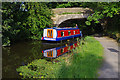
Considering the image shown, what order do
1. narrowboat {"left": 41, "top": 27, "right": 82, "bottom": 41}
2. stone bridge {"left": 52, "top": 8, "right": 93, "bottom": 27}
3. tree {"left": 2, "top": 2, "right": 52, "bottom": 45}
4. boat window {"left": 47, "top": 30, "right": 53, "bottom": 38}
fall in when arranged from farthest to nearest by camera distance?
stone bridge {"left": 52, "top": 8, "right": 93, "bottom": 27} < tree {"left": 2, "top": 2, "right": 52, "bottom": 45} < boat window {"left": 47, "top": 30, "right": 53, "bottom": 38} < narrowboat {"left": 41, "top": 27, "right": 82, "bottom": 41}

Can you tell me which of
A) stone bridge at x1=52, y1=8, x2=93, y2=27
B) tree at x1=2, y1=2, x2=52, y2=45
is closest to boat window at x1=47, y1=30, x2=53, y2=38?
tree at x1=2, y1=2, x2=52, y2=45

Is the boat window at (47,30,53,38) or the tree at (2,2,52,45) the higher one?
the tree at (2,2,52,45)

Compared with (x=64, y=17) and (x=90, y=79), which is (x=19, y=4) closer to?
(x=64, y=17)

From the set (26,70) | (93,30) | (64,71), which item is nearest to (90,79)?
(64,71)

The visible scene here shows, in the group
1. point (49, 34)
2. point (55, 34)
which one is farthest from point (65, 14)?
point (55, 34)

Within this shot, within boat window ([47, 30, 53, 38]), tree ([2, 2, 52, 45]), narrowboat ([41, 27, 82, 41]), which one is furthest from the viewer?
tree ([2, 2, 52, 45])

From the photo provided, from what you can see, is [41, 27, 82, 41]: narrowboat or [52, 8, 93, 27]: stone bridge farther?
[52, 8, 93, 27]: stone bridge

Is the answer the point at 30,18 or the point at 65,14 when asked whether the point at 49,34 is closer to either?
the point at 30,18

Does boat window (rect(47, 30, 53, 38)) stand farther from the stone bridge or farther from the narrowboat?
the stone bridge

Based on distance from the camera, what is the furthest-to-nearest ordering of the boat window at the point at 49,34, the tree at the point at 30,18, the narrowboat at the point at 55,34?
the tree at the point at 30,18 < the boat window at the point at 49,34 < the narrowboat at the point at 55,34

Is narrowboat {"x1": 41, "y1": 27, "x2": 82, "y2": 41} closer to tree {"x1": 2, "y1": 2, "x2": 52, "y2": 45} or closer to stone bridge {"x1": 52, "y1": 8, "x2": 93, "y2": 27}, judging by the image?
tree {"x1": 2, "y1": 2, "x2": 52, "y2": 45}

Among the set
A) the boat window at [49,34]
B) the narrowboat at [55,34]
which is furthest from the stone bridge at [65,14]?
the boat window at [49,34]

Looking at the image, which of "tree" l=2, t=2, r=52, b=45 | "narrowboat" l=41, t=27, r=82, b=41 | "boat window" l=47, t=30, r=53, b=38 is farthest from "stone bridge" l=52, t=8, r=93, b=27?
"boat window" l=47, t=30, r=53, b=38

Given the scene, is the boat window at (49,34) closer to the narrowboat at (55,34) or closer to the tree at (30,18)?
the narrowboat at (55,34)
